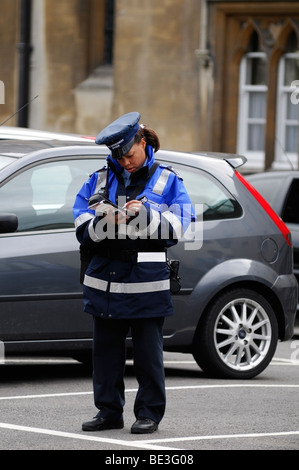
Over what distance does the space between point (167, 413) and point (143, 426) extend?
0.83 metres

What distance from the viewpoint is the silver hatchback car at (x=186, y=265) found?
896 centimetres

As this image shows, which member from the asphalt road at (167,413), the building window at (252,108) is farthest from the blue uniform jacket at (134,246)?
the building window at (252,108)

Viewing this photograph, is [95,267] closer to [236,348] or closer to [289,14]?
[236,348]

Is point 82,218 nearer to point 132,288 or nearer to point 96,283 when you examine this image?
point 96,283

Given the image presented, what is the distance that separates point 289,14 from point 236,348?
42.9 ft

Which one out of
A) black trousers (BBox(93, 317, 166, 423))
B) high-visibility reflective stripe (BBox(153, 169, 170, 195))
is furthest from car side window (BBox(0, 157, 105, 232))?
high-visibility reflective stripe (BBox(153, 169, 170, 195))

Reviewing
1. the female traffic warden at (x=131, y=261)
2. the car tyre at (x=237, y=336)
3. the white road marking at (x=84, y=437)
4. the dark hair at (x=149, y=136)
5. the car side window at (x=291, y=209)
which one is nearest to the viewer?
the white road marking at (x=84, y=437)

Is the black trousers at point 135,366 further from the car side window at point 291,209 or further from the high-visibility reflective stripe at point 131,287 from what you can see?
the car side window at point 291,209

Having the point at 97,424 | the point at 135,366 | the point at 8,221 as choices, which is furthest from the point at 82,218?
the point at 8,221

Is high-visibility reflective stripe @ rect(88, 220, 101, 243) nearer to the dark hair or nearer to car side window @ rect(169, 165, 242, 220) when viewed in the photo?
the dark hair

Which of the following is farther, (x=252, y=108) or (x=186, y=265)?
(x=252, y=108)

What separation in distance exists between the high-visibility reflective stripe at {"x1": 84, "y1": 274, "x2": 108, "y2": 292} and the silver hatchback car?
1.40 m

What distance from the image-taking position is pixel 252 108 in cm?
2312

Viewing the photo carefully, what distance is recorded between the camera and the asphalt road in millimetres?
7062
